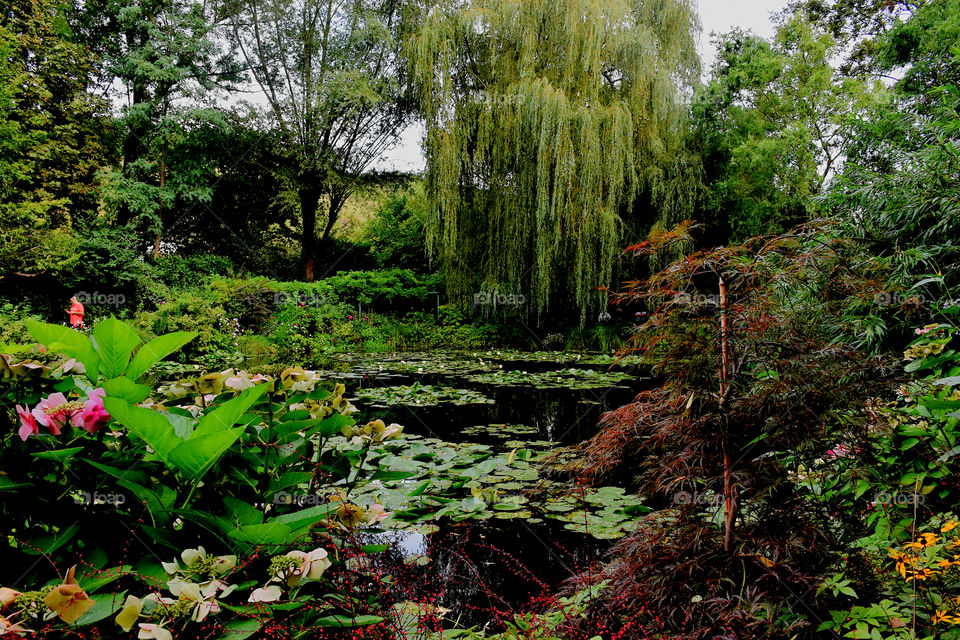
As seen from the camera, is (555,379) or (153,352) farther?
(555,379)

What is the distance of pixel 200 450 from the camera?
0.93 m

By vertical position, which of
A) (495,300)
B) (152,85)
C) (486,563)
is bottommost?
(486,563)

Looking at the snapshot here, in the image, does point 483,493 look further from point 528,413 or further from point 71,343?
point 528,413

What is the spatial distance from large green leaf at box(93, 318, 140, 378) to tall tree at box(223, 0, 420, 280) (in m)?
14.2

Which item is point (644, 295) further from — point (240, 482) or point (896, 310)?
point (896, 310)

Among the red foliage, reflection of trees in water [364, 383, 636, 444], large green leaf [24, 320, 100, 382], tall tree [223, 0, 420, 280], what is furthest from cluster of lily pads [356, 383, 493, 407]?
tall tree [223, 0, 420, 280]

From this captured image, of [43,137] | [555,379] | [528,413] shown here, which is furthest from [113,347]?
[43,137]

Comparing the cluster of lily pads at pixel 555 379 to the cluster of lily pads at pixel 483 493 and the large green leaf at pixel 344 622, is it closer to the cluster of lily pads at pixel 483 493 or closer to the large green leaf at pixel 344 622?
the cluster of lily pads at pixel 483 493

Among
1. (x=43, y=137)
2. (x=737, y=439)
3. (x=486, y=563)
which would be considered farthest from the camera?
(x=43, y=137)

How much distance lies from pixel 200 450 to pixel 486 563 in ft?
5.17

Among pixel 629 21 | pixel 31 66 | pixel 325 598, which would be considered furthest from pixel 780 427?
pixel 31 66

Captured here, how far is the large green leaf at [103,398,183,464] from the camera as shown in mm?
886

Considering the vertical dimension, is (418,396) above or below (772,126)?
below

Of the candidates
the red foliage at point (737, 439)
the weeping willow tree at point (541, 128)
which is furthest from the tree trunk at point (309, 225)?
the red foliage at point (737, 439)
